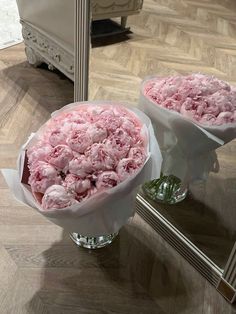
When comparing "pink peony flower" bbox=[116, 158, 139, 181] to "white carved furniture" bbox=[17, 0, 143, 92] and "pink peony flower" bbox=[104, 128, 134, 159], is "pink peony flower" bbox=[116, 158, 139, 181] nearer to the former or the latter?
"pink peony flower" bbox=[104, 128, 134, 159]

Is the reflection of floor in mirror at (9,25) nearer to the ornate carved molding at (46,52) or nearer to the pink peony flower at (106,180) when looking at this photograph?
the ornate carved molding at (46,52)

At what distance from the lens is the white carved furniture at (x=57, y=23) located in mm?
1370

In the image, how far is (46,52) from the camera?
1.86m

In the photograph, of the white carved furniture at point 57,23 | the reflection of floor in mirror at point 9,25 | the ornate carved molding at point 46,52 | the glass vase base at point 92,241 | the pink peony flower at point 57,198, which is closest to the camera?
the pink peony flower at point 57,198

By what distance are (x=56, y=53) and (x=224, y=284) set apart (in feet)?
3.91

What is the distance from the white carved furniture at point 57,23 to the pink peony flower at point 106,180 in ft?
2.23

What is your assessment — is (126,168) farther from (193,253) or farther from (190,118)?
(193,253)

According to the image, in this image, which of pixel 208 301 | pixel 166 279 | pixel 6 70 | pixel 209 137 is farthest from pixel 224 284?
pixel 6 70

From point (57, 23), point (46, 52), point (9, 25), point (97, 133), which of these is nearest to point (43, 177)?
point (97, 133)

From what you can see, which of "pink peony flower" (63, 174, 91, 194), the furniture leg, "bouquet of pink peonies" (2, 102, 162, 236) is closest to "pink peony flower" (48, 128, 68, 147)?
"bouquet of pink peonies" (2, 102, 162, 236)

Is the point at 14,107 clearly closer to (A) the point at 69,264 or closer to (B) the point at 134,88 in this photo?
(B) the point at 134,88

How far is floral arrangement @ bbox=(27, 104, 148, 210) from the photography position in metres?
0.93

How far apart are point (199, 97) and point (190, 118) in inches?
2.7

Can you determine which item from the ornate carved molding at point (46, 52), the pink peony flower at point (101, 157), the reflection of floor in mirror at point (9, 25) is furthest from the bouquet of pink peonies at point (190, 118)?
the reflection of floor in mirror at point (9, 25)
